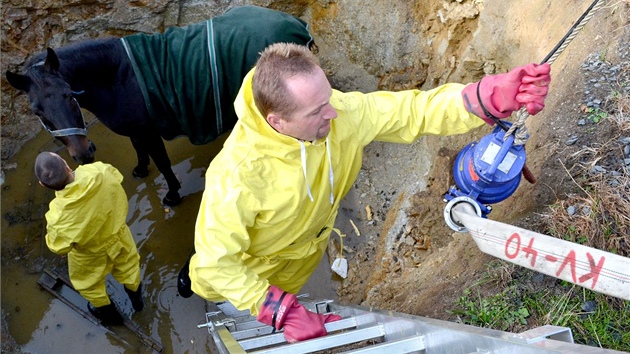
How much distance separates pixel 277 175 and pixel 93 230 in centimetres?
162

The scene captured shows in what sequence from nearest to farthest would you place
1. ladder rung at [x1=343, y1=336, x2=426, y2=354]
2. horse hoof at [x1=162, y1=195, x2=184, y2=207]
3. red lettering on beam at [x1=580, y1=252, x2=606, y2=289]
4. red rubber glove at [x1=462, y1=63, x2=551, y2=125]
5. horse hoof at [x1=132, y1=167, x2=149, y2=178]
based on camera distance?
red lettering on beam at [x1=580, y1=252, x2=606, y2=289]
red rubber glove at [x1=462, y1=63, x2=551, y2=125]
ladder rung at [x1=343, y1=336, x2=426, y2=354]
horse hoof at [x1=162, y1=195, x2=184, y2=207]
horse hoof at [x1=132, y1=167, x2=149, y2=178]

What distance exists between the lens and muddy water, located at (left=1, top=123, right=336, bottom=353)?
165 inches

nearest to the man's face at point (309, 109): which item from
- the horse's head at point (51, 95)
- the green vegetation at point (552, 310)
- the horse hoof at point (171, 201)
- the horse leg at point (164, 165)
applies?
the green vegetation at point (552, 310)

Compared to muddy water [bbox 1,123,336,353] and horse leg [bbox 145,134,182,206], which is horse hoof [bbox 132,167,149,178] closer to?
muddy water [bbox 1,123,336,353]

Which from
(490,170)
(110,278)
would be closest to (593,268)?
(490,170)

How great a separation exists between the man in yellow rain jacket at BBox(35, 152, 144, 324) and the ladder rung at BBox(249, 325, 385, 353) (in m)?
1.37

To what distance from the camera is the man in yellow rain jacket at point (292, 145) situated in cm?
211

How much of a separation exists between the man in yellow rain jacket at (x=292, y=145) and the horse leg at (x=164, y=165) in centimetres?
214

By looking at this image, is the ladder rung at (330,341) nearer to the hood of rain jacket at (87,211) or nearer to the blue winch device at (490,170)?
the blue winch device at (490,170)

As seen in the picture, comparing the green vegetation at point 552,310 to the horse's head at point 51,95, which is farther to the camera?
the horse's head at point 51,95

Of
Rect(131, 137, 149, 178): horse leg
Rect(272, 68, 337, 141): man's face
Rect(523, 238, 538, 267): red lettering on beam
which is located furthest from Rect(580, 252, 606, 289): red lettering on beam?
Rect(131, 137, 149, 178): horse leg

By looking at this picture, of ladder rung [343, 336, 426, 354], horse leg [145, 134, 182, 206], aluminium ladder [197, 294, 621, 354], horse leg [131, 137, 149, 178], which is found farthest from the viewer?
horse leg [131, 137, 149, 178]

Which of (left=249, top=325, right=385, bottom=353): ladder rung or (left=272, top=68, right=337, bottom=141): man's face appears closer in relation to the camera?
Answer: (left=272, top=68, right=337, bottom=141): man's face

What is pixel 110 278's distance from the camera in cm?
446
